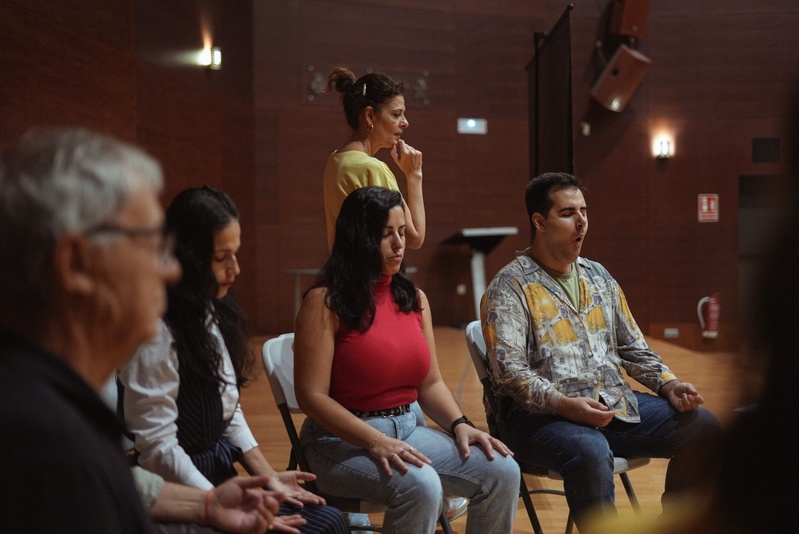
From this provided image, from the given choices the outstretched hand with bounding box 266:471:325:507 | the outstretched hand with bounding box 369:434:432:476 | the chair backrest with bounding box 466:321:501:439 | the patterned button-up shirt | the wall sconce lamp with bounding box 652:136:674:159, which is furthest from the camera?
the wall sconce lamp with bounding box 652:136:674:159

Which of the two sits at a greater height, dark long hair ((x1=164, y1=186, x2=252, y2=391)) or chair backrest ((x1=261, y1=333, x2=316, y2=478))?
dark long hair ((x1=164, y1=186, x2=252, y2=391))

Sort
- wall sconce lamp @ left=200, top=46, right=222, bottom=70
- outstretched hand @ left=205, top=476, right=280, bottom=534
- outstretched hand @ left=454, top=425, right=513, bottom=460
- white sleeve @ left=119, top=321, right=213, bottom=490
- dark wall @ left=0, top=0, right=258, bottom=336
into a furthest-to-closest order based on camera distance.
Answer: wall sconce lamp @ left=200, top=46, right=222, bottom=70 → dark wall @ left=0, top=0, right=258, bottom=336 → outstretched hand @ left=454, top=425, right=513, bottom=460 → white sleeve @ left=119, top=321, right=213, bottom=490 → outstretched hand @ left=205, top=476, right=280, bottom=534

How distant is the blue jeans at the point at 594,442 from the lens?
225 cm

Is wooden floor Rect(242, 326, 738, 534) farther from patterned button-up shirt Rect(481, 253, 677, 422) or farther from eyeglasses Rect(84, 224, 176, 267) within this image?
eyeglasses Rect(84, 224, 176, 267)

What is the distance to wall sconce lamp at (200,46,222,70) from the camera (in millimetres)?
7379

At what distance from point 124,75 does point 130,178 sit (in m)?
5.56

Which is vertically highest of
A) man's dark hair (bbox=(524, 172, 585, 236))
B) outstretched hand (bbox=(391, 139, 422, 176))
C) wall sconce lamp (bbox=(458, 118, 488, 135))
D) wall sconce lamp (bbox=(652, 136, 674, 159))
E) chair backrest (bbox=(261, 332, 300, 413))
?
wall sconce lamp (bbox=(458, 118, 488, 135))

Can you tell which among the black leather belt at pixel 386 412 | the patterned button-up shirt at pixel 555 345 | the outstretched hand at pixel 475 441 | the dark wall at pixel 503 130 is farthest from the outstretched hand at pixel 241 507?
the dark wall at pixel 503 130

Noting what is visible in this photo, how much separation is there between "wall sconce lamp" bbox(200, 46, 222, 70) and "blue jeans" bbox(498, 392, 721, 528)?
19.2ft

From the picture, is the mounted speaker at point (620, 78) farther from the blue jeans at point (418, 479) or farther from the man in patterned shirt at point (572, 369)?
the blue jeans at point (418, 479)

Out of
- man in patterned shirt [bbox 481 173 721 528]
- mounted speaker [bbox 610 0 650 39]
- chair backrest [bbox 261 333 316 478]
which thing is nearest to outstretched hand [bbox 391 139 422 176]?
man in patterned shirt [bbox 481 173 721 528]

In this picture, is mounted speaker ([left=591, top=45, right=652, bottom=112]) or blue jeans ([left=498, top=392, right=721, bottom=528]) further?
mounted speaker ([left=591, top=45, right=652, bottom=112])

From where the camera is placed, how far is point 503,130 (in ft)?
29.5

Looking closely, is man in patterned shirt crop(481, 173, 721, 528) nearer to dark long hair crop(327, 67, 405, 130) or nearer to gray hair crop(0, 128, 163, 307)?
dark long hair crop(327, 67, 405, 130)
